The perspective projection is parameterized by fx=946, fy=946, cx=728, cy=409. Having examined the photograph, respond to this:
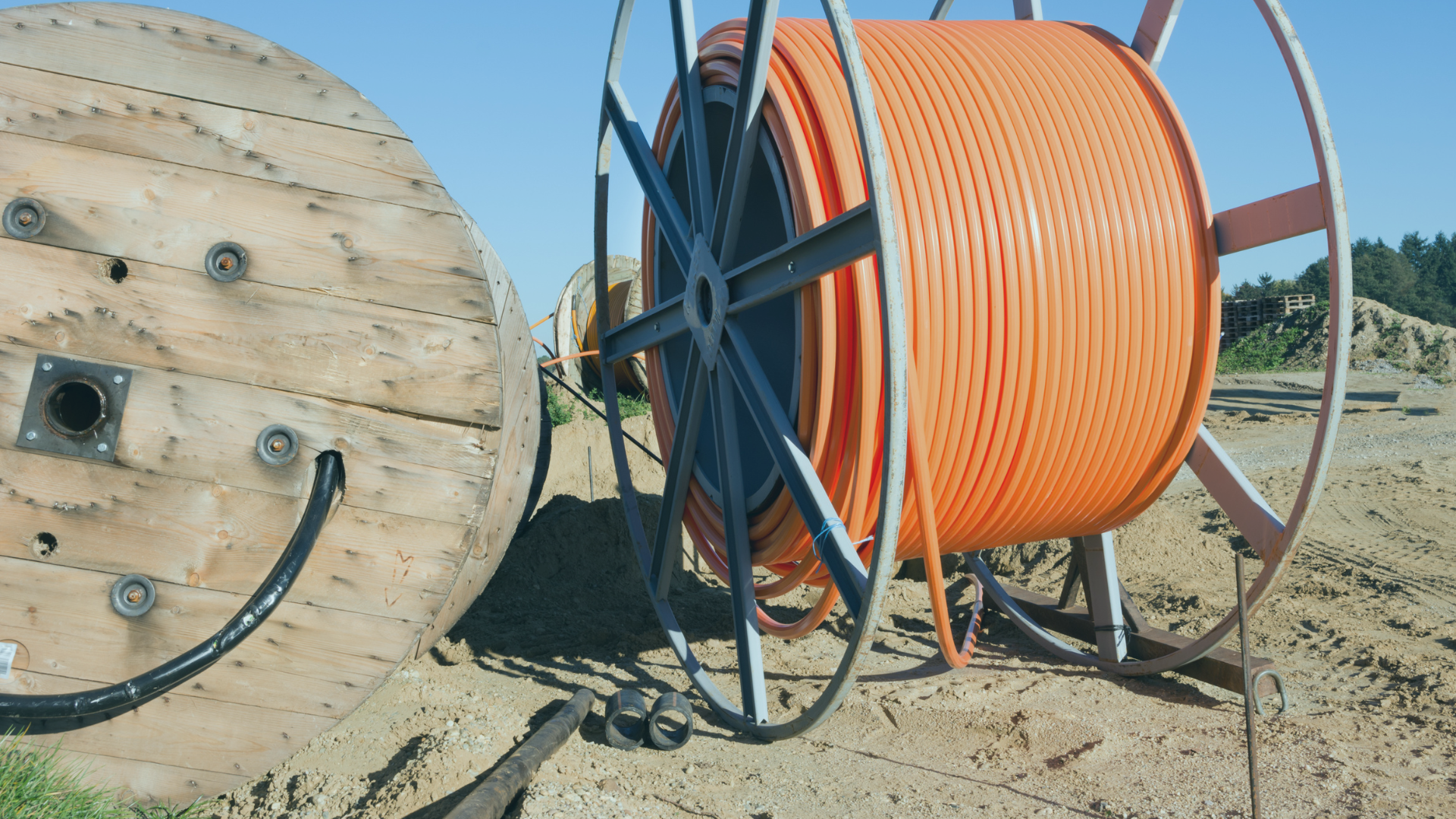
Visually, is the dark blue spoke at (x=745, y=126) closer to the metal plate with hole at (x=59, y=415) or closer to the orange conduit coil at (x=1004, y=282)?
the orange conduit coil at (x=1004, y=282)

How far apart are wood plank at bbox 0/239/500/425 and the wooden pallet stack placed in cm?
2398

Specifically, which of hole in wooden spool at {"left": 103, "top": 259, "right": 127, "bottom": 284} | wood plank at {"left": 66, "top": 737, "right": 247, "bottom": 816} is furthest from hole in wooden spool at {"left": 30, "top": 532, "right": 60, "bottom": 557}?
hole in wooden spool at {"left": 103, "top": 259, "right": 127, "bottom": 284}

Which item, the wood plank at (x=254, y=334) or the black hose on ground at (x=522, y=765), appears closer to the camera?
the black hose on ground at (x=522, y=765)

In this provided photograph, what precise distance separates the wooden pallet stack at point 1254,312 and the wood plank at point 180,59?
24.1 meters

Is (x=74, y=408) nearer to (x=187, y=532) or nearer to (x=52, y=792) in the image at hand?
(x=187, y=532)

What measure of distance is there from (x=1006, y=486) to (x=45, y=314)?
12.7 ft

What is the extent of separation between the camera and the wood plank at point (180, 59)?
348cm

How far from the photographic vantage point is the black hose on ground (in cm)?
317

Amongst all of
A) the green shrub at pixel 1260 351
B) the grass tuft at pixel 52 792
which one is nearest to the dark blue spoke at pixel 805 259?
the grass tuft at pixel 52 792

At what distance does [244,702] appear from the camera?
11.3 ft

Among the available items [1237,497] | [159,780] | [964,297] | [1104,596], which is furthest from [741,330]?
[159,780]

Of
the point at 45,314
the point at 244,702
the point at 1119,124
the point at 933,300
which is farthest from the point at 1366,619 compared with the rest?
the point at 45,314

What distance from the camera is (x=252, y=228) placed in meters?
3.50

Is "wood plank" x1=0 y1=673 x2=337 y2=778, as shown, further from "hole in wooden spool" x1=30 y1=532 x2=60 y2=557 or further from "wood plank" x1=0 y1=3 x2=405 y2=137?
"wood plank" x1=0 y1=3 x2=405 y2=137
